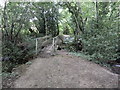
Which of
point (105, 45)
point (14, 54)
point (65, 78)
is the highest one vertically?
point (105, 45)

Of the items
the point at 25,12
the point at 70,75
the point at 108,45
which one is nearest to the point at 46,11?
the point at 25,12

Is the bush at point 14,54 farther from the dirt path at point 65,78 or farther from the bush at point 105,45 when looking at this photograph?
the bush at point 105,45

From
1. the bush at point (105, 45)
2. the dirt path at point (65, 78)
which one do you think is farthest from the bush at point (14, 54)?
the bush at point (105, 45)

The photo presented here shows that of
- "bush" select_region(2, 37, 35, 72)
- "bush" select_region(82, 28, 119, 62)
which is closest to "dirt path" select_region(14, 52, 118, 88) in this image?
"bush" select_region(82, 28, 119, 62)

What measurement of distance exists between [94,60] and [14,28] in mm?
5184

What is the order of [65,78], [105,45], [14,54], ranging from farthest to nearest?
[14,54], [105,45], [65,78]

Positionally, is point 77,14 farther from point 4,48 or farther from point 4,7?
point 4,48

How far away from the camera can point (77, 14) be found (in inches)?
386

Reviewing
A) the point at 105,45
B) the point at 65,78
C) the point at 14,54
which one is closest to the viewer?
the point at 65,78

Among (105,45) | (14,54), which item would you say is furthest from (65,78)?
(14,54)

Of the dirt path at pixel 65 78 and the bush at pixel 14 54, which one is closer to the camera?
the dirt path at pixel 65 78

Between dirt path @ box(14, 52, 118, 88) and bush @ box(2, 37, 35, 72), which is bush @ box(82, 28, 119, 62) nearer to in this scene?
dirt path @ box(14, 52, 118, 88)

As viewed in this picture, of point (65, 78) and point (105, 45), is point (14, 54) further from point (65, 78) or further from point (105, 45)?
point (105, 45)

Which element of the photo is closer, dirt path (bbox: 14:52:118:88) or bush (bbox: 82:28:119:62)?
dirt path (bbox: 14:52:118:88)
